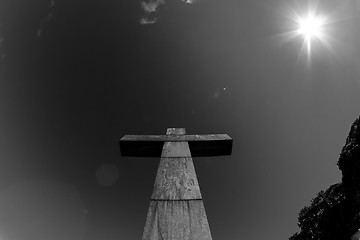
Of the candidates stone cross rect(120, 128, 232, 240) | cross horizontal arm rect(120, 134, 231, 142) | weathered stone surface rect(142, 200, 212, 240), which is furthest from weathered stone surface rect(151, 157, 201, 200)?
cross horizontal arm rect(120, 134, 231, 142)

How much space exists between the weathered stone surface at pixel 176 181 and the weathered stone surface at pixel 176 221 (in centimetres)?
14

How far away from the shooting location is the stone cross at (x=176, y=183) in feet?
10.8

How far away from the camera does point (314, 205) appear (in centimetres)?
882

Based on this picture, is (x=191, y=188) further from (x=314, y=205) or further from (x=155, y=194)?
(x=314, y=205)

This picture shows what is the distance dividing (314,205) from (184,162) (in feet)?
23.3

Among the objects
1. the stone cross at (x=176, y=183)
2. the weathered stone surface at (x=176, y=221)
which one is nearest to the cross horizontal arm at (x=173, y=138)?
the stone cross at (x=176, y=183)

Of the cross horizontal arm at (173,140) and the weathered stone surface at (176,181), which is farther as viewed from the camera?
the cross horizontal arm at (173,140)

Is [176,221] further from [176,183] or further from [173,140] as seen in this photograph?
[173,140]

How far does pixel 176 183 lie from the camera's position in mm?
4090

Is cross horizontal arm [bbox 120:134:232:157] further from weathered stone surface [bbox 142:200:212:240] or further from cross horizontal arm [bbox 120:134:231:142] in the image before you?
weathered stone surface [bbox 142:200:212:240]

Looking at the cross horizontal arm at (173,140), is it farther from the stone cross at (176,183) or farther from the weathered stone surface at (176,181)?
the weathered stone surface at (176,181)

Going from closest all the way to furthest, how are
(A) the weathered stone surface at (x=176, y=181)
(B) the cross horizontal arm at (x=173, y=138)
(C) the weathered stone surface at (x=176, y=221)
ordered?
(C) the weathered stone surface at (x=176, y=221) → (A) the weathered stone surface at (x=176, y=181) → (B) the cross horizontal arm at (x=173, y=138)

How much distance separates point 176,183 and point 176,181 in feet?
0.18

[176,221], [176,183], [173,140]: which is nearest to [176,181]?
[176,183]
